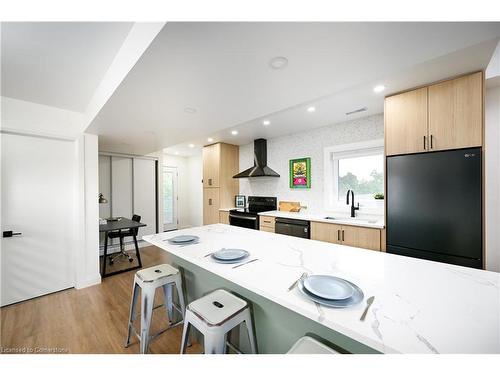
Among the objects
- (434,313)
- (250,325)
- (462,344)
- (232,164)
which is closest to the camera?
(462,344)

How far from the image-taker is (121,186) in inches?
179

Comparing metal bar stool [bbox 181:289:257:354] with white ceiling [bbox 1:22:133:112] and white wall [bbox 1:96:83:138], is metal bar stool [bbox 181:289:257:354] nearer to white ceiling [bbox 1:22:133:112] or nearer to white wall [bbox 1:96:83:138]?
white ceiling [bbox 1:22:133:112]

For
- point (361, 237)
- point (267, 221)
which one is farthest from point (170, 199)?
point (361, 237)

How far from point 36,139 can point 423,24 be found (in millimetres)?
3886

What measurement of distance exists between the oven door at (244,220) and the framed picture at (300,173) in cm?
100

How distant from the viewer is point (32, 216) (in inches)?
97.1

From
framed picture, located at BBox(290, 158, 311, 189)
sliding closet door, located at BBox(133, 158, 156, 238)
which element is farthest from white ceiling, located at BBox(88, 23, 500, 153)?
sliding closet door, located at BBox(133, 158, 156, 238)

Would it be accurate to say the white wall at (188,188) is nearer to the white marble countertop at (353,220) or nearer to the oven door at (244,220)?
the oven door at (244,220)

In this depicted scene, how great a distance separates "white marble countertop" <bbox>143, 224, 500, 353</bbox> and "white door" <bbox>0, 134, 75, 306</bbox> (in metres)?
2.26

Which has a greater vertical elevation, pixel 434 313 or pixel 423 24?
pixel 423 24

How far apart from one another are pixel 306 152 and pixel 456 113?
80.4 inches
